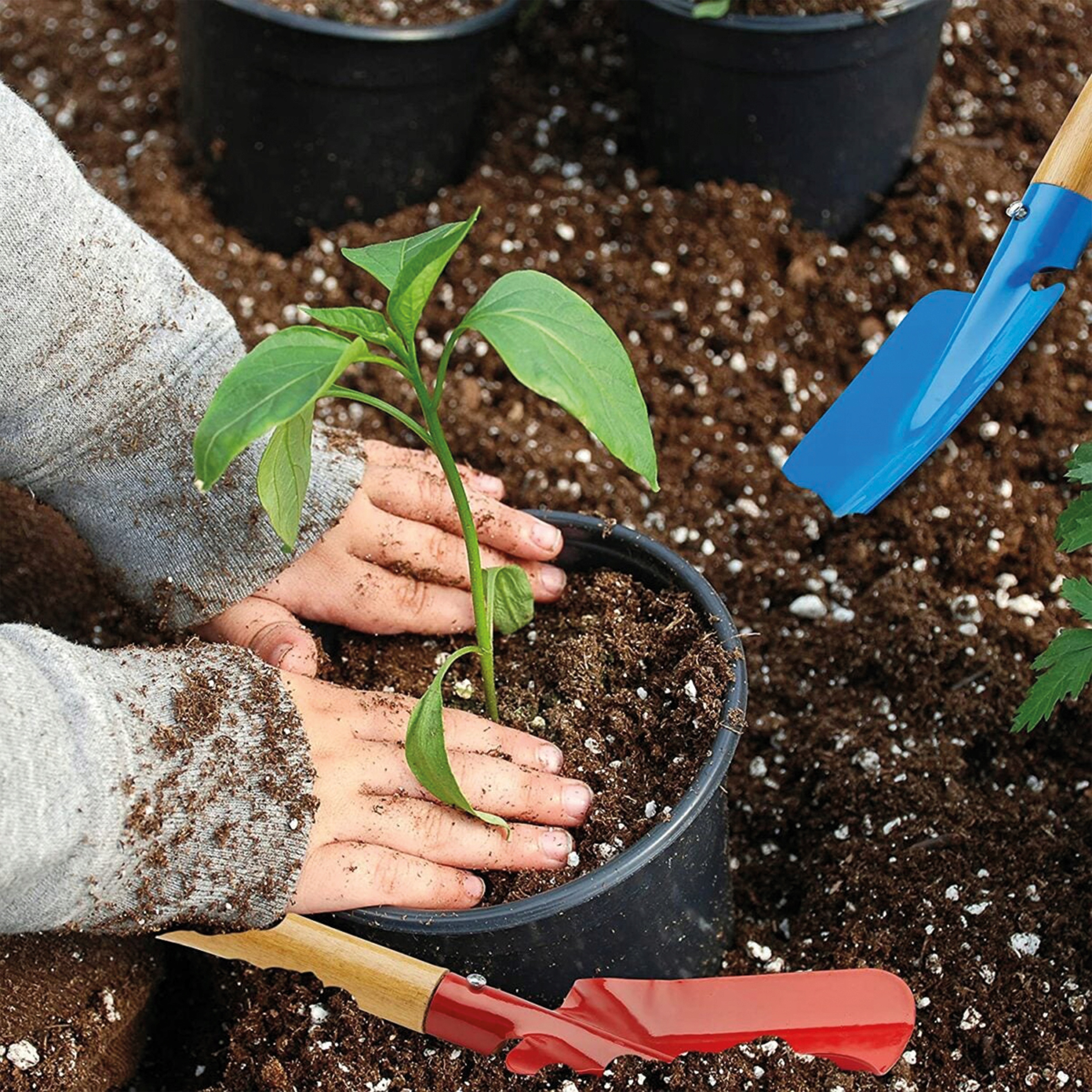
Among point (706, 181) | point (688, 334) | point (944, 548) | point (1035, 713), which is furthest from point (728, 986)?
point (706, 181)

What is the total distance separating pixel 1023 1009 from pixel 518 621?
60cm

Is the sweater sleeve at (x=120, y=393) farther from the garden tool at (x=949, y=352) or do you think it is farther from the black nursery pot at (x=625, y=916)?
the garden tool at (x=949, y=352)

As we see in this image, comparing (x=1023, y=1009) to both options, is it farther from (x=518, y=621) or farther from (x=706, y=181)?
(x=706, y=181)

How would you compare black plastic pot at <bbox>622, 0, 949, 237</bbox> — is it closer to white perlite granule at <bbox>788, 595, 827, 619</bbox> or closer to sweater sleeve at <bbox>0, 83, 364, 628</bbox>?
white perlite granule at <bbox>788, 595, 827, 619</bbox>

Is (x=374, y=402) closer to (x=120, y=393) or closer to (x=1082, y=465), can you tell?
(x=120, y=393)

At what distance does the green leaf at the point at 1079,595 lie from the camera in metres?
1.15

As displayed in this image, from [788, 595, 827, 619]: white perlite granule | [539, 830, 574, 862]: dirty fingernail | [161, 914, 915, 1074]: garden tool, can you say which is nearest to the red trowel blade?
[161, 914, 915, 1074]: garden tool

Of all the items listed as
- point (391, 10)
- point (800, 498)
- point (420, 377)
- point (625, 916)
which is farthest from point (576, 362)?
point (391, 10)

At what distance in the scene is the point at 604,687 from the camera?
1264 millimetres

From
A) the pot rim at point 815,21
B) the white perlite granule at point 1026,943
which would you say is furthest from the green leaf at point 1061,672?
the pot rim at point 815,21

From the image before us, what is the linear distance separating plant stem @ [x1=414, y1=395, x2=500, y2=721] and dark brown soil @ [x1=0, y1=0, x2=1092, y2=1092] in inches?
12.5

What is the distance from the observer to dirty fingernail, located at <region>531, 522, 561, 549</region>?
1316 millimetres

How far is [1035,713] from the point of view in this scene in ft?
3.87

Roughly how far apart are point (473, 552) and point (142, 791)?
0.32 metres
